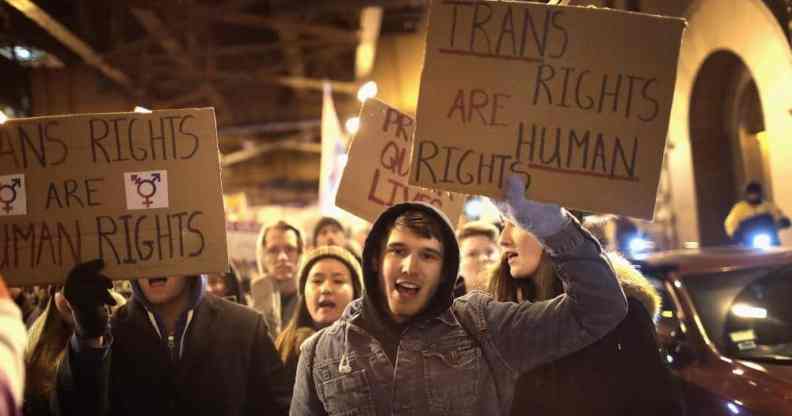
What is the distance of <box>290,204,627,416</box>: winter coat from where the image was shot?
2232mm

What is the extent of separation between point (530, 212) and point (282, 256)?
332cm

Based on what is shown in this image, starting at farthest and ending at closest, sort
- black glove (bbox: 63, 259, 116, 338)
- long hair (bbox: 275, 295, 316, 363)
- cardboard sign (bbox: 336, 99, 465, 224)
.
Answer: cardboard sign (bbox: 336, 99, 465, 224), long hair (bbox: 275, 295, 316, 363), black glove (bbox: 63, 259, 116, 338)

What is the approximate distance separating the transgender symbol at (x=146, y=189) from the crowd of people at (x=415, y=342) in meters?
0.30

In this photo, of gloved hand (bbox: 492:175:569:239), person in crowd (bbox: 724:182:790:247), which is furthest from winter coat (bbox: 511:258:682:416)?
person in crowd (bbox: 724:182:790:247)

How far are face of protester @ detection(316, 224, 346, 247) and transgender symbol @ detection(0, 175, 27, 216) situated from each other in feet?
11.1

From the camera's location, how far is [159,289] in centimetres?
298

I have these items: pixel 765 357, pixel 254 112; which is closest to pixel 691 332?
pixel 765 357

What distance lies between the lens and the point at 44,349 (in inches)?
125

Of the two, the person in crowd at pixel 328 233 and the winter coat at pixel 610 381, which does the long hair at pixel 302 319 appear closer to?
the winter coat at pixel 610 381

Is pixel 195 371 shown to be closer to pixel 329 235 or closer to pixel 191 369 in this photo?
pixel 191 369

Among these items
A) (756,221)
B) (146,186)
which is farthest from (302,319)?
(756,221)

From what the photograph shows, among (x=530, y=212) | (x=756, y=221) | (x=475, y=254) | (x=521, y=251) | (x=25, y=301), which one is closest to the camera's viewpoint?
(x=530, y=212)

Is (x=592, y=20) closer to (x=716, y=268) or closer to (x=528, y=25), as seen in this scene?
(x=528, y=25)

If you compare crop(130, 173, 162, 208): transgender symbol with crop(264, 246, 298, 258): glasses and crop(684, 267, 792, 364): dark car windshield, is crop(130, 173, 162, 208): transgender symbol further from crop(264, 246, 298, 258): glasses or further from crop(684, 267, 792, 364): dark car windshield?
crop(684, 267, 792, 364): dark car windshield
